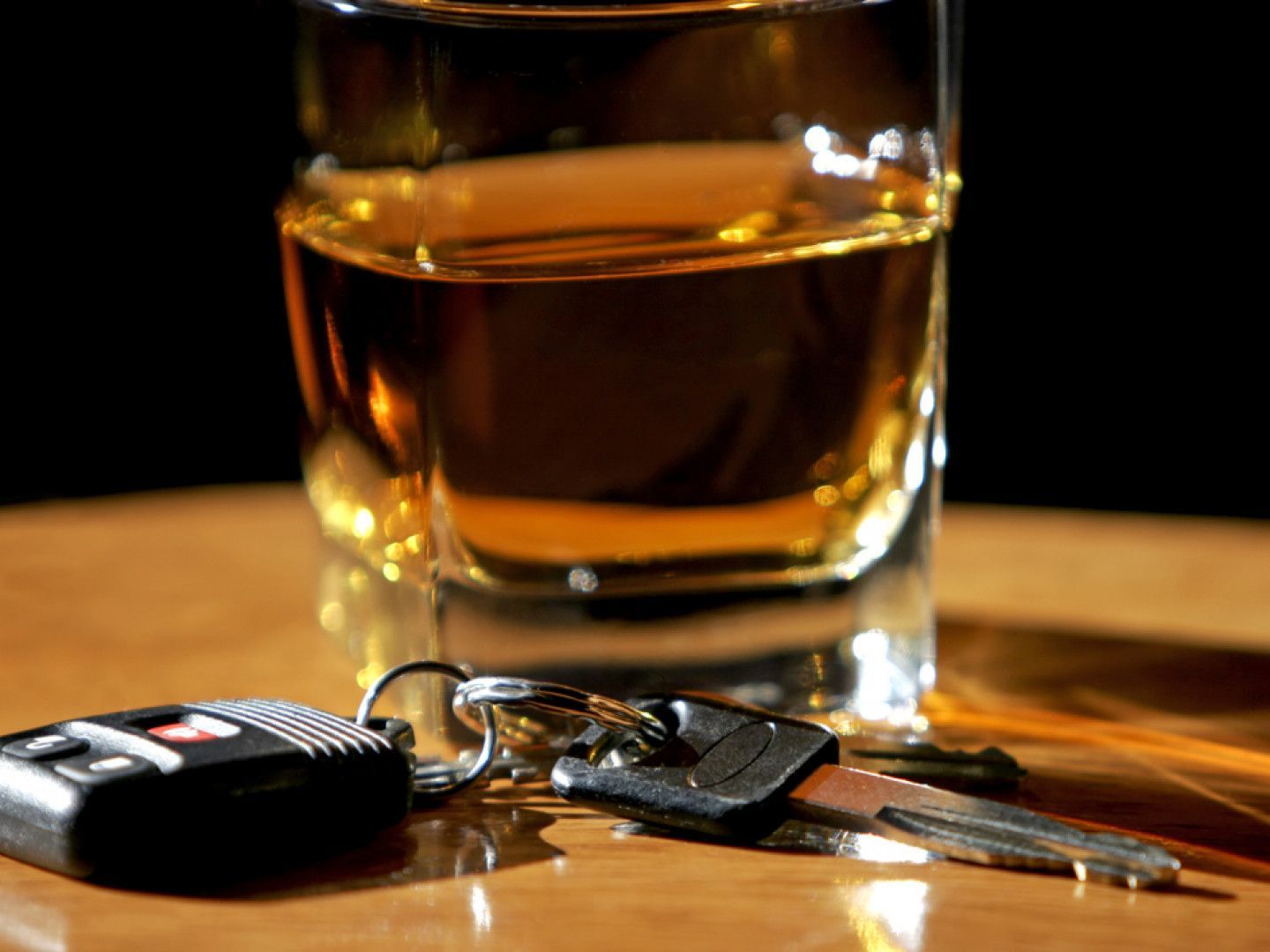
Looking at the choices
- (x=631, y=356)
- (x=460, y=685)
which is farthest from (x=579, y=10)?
(x=460, y=685)

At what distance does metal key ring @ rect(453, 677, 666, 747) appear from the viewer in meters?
0.52

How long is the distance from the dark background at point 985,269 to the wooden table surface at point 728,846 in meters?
0.38

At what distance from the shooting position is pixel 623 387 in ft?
1.95

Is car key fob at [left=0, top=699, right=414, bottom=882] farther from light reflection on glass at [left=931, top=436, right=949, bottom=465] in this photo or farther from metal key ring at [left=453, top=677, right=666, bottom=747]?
light reflection on glass at [left=931, top=436, right=949, bottom=465]

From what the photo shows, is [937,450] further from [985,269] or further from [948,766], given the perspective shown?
[985,269]

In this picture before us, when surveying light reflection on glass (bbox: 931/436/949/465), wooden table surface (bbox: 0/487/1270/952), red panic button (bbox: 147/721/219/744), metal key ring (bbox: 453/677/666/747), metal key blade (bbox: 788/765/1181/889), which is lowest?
wooden table surface (bbox: 0/487/1270/952)

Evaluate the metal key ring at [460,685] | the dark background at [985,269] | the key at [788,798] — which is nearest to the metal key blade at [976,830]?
the key at [788,798]

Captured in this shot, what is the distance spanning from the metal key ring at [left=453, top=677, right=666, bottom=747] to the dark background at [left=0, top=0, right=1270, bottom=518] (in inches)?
31.5

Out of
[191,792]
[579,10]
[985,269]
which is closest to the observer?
[191,792]

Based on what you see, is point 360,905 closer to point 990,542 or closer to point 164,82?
point 990,542

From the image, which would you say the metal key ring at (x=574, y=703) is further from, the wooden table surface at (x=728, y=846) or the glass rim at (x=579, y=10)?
the glass rim at (x=579, y=10)

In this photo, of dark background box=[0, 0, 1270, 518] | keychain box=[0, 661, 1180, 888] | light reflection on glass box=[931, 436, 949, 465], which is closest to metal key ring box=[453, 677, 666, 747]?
keychain box=[0, 661, 1180, 888]

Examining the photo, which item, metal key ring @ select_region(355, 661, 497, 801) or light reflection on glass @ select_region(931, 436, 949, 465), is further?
light reflection on glass @ select_region(931, 436, 949, 465)

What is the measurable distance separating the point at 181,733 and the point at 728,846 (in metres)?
0.16
